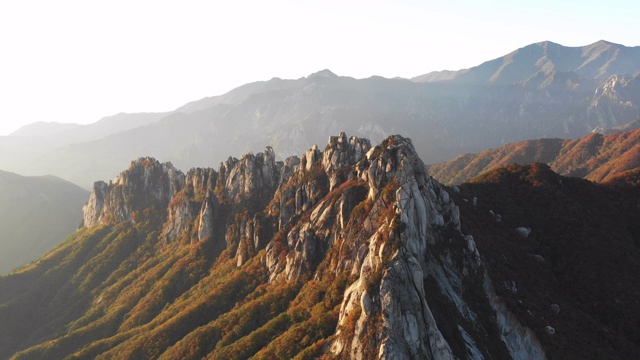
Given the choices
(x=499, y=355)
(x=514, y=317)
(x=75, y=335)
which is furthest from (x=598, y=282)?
(x=75, y=335)

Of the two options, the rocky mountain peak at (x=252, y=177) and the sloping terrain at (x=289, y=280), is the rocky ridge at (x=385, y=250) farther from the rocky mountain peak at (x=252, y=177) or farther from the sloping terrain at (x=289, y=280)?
the rocky mountain peak at (x=252, y=177)

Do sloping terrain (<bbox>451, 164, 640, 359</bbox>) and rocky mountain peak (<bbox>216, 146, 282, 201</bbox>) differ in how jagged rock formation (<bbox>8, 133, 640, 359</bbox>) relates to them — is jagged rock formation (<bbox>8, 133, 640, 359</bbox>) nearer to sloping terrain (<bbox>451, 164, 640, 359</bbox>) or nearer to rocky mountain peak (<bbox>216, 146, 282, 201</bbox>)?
rocky mountain peak (<bbox>216, 146, 282, 201</bbox>)

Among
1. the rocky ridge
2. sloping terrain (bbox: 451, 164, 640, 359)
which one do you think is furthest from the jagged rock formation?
sloping terrain (bbox: 451, 164, 640, 359)

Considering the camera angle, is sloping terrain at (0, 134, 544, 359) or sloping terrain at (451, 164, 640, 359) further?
sloping terrain at (451, 164, 640, 359)

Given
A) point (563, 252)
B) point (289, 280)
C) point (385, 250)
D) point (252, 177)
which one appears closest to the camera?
point (385, 250)

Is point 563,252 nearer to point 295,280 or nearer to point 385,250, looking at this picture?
point 385,250

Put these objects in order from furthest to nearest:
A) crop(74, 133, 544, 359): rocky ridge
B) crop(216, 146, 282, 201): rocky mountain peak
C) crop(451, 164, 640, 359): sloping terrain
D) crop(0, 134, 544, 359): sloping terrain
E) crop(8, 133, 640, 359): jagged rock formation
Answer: crop(216, 146, 282, 201): rocky mountain peak, crop(451, 164, 640, 359): sloping terrain, crop(0, 134, 544, 359): sloping terrain, crop(8, 133, 640, 359): jagged rock formation, crop(74, 133, 544, 359): rocky ridge

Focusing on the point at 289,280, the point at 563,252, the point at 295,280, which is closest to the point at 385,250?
the point at 295,280

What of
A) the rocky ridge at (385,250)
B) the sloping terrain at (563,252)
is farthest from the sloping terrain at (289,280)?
the sloping terrain at (563,252)

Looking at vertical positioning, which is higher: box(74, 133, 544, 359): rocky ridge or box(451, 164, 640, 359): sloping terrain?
box(74, 133, 544, 359): rocky ridge
